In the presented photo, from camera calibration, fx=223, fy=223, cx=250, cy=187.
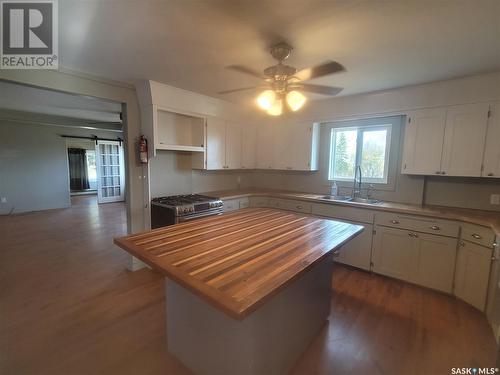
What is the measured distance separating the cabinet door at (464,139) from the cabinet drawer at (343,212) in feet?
3.30

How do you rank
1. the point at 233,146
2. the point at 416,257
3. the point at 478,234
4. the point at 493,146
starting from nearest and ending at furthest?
the point at 478,234 → the point at 493,146 → the point at 416,257 → the point at 233,146

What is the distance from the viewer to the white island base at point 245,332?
125 cm

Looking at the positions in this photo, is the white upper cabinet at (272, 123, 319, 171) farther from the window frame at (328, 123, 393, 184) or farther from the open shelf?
the open shelf

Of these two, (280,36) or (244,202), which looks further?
(244,202)

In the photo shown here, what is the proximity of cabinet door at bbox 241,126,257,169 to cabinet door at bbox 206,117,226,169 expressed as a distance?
46cm

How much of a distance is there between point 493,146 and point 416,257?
4.66 ft

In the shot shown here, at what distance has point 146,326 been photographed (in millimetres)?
1972

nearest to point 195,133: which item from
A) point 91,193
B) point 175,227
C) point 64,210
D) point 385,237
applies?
point 175,227

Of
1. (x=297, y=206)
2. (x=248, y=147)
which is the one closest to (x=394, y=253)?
(x=297, y=206)

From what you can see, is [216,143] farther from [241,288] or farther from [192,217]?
[241,288]

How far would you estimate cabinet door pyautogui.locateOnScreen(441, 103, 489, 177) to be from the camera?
242 centimetres

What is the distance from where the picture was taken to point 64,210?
6.19m

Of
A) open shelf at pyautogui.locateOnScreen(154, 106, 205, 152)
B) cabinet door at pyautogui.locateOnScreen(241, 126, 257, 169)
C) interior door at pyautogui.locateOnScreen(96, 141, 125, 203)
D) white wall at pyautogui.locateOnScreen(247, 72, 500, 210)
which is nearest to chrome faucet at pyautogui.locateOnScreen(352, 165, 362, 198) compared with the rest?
white wall at pyautogui.locateOnScreen(247, 72, 500, 210)

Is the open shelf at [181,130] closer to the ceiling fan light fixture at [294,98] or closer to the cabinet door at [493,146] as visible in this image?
the ceiling fan light fixture at [294,98]
